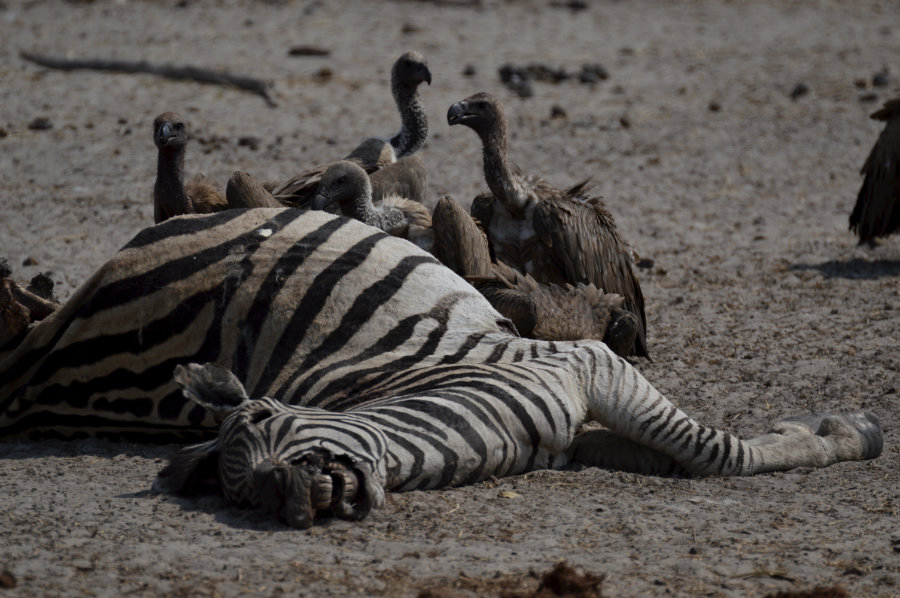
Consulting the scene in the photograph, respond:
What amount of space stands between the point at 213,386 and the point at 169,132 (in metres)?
3.22

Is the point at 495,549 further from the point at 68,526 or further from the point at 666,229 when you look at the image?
the point at 666,229

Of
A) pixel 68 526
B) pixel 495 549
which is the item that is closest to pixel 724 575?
pixel 495 549

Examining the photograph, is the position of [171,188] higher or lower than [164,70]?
lower

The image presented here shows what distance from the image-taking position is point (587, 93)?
13.2 metres

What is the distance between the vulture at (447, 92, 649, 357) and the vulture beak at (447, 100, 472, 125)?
0.05 feet

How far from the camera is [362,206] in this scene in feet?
21.2

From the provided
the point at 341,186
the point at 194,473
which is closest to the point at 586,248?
the point at 341,186

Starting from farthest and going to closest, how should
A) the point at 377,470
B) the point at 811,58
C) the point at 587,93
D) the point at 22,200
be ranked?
the point at 811,58 → the point at 587,93 → the point at 22,200 → the point at 377,470

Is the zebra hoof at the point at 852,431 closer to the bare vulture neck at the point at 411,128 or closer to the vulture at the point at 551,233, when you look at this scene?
the vulture at the point at 551,233

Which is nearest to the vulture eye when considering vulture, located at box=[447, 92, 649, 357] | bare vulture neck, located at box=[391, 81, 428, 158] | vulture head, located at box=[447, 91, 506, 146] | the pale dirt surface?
the pale dirt surface

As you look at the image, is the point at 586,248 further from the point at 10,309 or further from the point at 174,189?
the point at 10,309

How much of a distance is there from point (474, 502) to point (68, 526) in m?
1.30

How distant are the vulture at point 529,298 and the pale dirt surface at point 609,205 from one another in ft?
1.56

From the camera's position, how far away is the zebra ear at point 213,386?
382 centimetres
